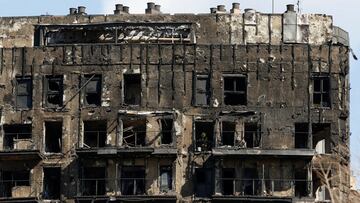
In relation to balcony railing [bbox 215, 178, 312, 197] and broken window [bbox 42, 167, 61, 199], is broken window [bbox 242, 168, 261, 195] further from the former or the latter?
broken window [bbox 42, 167, 61, 199]

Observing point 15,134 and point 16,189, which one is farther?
point 15,134

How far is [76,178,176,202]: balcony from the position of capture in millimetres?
85812

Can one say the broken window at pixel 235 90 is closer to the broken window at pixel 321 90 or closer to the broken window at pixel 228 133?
the broken window at pixel 228 133

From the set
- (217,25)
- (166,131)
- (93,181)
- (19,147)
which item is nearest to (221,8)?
(217,25)

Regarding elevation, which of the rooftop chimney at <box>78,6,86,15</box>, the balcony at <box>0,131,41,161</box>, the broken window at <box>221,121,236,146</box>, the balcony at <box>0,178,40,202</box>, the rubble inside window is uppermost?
the rooftop chimney at <box>78,6,86,15</box>

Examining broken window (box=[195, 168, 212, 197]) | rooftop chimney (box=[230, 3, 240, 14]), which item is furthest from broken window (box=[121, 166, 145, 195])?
rooftop chimney (box=[230, 3, 240, 14])

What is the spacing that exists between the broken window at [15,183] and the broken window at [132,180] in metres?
6.09

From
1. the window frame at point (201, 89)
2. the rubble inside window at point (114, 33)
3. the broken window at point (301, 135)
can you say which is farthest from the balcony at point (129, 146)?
the broken window at point (301, 135)

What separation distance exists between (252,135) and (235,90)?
3.11 metres

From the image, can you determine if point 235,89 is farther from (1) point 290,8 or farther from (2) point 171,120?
(1) point 290,8

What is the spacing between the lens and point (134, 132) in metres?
88.2

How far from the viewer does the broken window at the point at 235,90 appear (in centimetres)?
8844

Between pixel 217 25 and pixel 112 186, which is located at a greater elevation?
pixel 217 25

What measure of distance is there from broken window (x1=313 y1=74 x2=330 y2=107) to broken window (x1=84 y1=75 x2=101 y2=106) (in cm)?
1372
